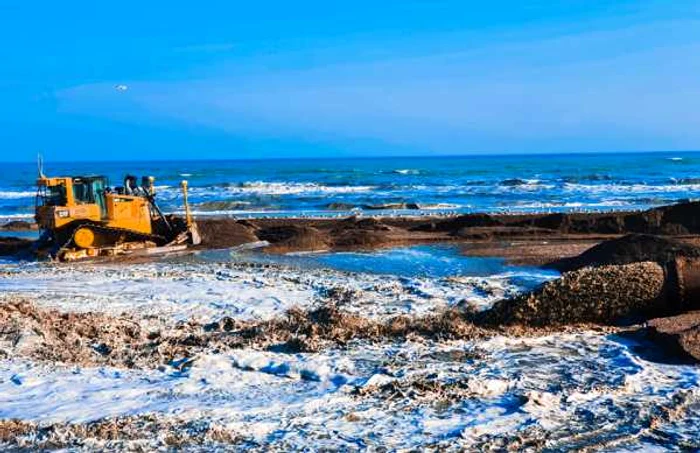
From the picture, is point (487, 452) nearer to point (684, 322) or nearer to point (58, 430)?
point (58, 430)

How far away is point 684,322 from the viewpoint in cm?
809

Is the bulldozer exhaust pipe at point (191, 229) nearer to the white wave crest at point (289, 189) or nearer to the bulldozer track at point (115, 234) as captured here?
the bulldozer track at point (115, 234)

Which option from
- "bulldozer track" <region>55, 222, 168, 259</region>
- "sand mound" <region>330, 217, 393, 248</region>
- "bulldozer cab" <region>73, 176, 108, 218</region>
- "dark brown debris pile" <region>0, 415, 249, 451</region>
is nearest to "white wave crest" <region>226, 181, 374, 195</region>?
"sand mound" <region>330, 217, 393, 248</region>

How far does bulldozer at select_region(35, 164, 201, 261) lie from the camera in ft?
55.7

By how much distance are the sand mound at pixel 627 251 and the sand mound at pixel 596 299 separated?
4308mm

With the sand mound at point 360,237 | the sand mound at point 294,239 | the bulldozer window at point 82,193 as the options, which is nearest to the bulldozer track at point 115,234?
the bulldozer window at point 82,193

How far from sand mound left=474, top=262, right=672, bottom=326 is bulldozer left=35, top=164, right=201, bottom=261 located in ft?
36.6

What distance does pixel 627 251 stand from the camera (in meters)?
13.8

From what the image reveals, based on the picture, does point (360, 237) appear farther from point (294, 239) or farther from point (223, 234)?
point (223, 234)

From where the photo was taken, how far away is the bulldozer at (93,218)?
16969 mm

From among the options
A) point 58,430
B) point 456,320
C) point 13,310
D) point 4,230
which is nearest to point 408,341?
point 456,320

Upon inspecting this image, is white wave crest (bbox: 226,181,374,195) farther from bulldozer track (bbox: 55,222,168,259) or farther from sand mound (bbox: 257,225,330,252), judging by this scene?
bulldozer track (bbox: 55,222,168,259)

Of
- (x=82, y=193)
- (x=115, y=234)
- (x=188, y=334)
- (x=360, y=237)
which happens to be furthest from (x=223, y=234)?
(x=188, y=334)

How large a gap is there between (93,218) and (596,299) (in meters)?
12.0
